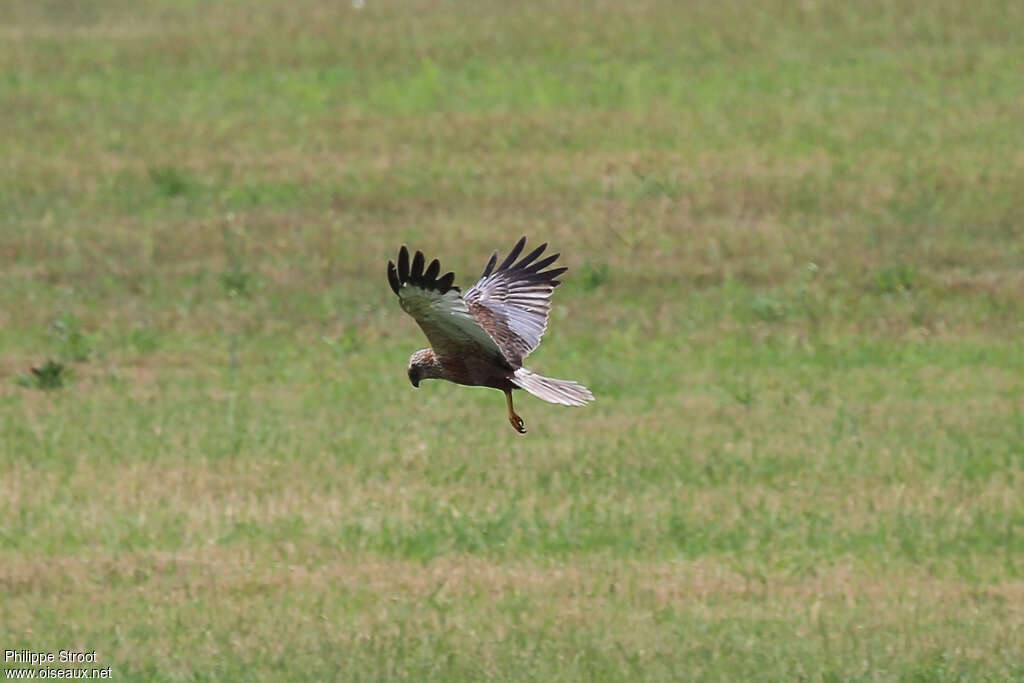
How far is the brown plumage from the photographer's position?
711 centimetres

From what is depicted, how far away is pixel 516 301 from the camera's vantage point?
349 inches

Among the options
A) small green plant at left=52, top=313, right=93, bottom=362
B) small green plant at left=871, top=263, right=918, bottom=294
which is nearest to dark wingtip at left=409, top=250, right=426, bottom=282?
small green plant at left=52, top=313, right=93, bottom=362

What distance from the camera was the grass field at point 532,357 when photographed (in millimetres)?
9281

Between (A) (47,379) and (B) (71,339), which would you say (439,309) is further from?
(B) (71,339)

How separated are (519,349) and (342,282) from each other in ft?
30.1

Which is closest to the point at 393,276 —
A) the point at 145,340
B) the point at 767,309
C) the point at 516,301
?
the point at 516,301

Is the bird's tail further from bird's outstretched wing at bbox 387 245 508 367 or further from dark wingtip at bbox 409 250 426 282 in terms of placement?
dark wingtip at bbox 409 250 426 282

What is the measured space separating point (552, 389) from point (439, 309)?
2.30ft

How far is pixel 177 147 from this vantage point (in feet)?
69.8

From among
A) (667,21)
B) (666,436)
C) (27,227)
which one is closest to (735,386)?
(666,436)

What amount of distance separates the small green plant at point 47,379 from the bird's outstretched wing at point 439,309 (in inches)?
283

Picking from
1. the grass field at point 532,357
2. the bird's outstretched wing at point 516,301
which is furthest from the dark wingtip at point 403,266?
the grass field at point 532,357

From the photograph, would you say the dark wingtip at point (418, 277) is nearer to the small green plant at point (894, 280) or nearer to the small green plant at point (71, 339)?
the small green plant at point (71, 339)

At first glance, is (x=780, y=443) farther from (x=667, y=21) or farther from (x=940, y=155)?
(x=667, y=21)
